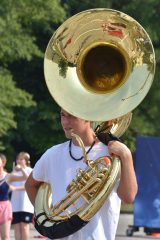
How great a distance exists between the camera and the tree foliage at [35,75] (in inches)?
859

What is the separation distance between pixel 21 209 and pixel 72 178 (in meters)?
7.81

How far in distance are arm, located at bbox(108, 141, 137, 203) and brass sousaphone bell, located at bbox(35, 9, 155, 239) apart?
0.16 m

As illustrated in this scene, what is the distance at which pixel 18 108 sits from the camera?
80.5 ft

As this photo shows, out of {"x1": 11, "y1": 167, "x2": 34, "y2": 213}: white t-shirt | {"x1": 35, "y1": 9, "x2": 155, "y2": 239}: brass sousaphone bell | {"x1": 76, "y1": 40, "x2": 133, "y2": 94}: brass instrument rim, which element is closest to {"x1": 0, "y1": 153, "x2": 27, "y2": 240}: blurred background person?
{"x1": 11, "y1": 167, "x2": 34, "y2": 213}: white t-shirt

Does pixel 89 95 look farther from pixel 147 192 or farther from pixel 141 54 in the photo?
pixel 147 192

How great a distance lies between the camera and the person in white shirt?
479cm

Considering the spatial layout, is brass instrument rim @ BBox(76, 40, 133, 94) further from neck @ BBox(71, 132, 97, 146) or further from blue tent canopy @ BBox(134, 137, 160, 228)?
blue tent canopy @ BBox(134, 137, 160, 228)

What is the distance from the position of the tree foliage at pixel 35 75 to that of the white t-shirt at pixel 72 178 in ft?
53.7

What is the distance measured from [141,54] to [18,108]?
19604mm

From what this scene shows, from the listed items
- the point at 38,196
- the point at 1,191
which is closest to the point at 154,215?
the point at 1,191

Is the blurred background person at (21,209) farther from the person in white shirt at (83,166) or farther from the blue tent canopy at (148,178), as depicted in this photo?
the person in white shirt at (83,166)

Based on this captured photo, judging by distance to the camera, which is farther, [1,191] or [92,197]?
[1,191]

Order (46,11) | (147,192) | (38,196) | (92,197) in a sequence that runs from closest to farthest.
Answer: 1. (92,197)
2. (38,196)
3. (147,192)
4. (46,11)

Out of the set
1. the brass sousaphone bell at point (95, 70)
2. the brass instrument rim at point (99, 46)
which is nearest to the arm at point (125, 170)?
the brass sousaphone bell at point (95, 70)
